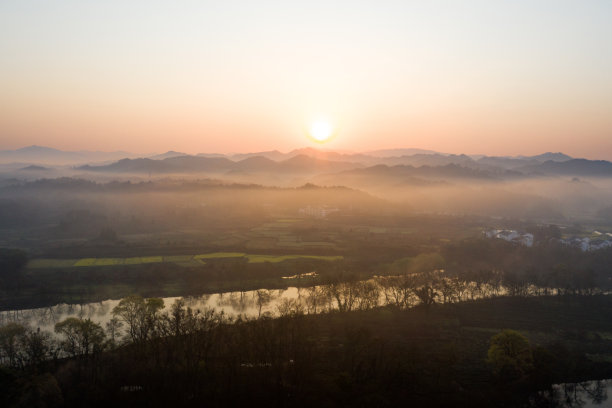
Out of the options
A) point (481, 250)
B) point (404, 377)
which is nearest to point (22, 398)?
point (404, 377)

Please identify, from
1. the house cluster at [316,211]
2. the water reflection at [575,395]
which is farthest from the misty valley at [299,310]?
the house cluster at [316,211]

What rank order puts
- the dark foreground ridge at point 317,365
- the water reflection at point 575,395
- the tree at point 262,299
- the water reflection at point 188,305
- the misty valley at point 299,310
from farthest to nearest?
1. the tree at point 262,299
2. the water reflection at point 188,305
3. the water reflection at point 575,395
4. the misty valley at point 299,310
5. the dark foreground ridge at point 317,365

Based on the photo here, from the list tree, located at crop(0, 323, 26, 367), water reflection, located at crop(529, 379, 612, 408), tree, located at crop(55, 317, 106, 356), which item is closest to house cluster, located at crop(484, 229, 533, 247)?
water reflection, located at crop(529, 379, 612, 408)

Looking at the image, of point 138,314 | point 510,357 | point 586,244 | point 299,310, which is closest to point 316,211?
point 586,244

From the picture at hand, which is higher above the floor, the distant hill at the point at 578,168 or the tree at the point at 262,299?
the distant hill at the point at 578,168

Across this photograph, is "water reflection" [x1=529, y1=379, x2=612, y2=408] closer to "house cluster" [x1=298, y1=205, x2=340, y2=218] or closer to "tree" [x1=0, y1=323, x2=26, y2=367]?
"tree" [x1=0, y1=323, x2=26, y2=367]

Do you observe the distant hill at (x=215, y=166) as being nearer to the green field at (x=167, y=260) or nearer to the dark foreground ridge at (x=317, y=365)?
the green field at (x=167, y=260)

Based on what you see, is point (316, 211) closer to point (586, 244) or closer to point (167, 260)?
point (167, 260)
